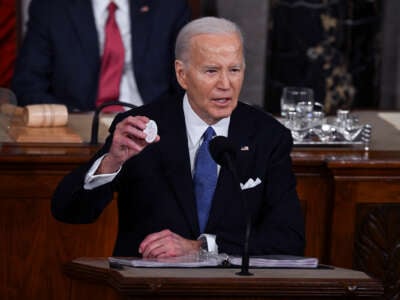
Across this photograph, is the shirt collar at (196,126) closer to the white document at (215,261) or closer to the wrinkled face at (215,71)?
the wrinkled face at (215,71)

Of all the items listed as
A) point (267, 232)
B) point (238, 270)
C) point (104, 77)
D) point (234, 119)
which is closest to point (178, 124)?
point (234, 119)

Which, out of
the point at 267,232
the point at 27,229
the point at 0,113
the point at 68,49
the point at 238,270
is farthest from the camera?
the point at 68,49

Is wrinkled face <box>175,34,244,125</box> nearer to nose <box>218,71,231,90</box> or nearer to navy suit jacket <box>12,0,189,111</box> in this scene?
nose <box>218,71,231,90</box>

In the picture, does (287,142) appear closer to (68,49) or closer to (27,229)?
(27,229)

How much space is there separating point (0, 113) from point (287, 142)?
134 cm

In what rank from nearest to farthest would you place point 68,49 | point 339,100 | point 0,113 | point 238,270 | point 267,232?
point 238,270
point 267,232
point 0,113
point 68,49
point 339,100

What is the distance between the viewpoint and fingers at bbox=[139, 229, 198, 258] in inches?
128

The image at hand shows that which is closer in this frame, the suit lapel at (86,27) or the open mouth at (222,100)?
the open mouth at (222,100)

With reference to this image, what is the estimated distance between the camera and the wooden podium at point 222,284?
278cm

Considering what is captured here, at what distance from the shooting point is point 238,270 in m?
2.96

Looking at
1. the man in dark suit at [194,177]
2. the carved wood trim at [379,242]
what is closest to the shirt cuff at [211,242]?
the man in dark suit at [194,177]

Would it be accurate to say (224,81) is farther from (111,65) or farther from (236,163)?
(111,65)

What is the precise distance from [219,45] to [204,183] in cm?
36

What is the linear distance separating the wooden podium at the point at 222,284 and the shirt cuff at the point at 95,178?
380 mm
